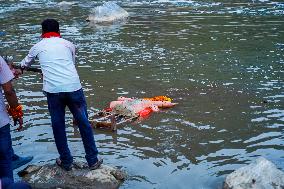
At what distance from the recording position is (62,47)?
22.3ft

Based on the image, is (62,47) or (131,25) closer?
(62,47)

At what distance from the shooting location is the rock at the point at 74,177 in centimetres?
688

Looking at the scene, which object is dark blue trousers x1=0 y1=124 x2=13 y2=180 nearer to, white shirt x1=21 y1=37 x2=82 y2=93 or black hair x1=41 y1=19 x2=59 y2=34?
white shirt x1=21 y1=37 x2=82 y2=93

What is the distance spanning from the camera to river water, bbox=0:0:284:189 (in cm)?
798

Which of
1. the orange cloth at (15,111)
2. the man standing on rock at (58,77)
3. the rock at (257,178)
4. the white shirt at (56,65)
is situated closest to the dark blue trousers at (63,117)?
the man standing on rock at (58,77)

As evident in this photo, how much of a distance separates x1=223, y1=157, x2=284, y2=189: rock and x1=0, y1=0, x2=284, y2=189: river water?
46 centimetres

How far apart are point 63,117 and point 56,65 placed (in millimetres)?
782

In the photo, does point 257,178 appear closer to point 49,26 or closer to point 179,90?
point 49,26

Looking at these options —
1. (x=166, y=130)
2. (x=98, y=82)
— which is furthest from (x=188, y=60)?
(x=166, y=130)

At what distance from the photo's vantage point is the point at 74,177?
702 cm

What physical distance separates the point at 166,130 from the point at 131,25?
1385cm

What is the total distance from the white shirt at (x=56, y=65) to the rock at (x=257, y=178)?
2.58 metres

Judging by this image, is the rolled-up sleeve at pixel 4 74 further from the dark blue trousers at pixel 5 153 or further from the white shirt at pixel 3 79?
the dark blue trousers at pixel 5 153

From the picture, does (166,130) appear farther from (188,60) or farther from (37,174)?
(188,60)
